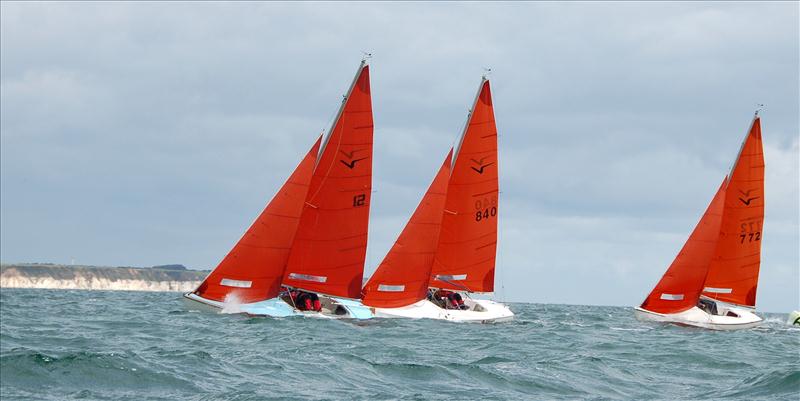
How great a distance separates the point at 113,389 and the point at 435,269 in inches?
1262

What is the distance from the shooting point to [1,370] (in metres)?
18.8

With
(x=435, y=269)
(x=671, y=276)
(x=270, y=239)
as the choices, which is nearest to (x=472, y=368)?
(x=270, y=239)

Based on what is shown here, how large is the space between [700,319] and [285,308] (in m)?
23.9

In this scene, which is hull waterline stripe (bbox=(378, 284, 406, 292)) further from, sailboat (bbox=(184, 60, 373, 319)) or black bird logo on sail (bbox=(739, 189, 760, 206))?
black bird logo on sail (bbox=(739, 189, 760, 206))

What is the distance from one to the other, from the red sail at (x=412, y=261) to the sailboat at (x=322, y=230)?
1.94 m

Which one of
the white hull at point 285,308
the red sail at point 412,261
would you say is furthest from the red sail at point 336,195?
the red sail at point 412,261

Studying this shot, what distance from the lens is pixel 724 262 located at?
55906 mm

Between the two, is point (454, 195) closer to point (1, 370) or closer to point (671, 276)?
point (671, 276)

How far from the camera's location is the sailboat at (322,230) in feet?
133

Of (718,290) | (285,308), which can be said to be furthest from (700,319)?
(285,308)

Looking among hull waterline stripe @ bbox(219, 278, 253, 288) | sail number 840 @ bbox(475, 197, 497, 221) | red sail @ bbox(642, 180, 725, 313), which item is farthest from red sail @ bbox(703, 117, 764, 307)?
hull waterline stripe @ bbox(219, 278, 253, 288)

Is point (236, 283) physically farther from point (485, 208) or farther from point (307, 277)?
point (485, 208)

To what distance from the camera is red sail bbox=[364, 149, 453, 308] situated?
1804 inches

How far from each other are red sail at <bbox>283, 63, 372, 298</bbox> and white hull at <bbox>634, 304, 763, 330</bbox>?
19.5 meters
